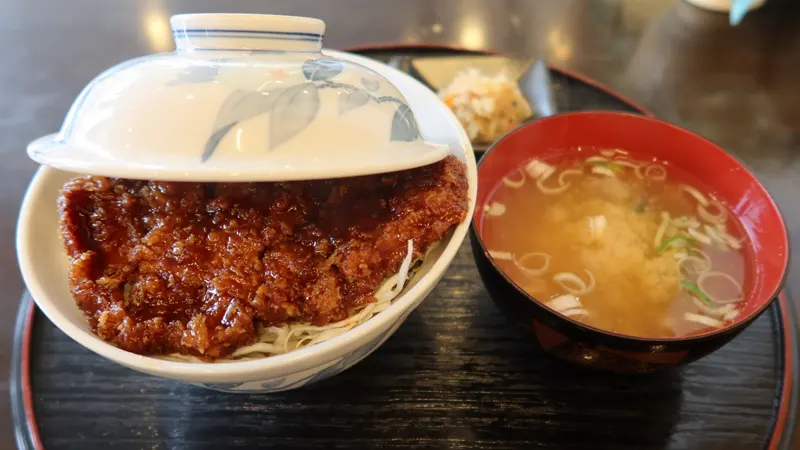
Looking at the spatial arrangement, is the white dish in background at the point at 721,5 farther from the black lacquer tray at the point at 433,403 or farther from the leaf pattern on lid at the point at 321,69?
the leaf pattern on lid at the point at 321,69

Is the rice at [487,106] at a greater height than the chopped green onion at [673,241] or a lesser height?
greater

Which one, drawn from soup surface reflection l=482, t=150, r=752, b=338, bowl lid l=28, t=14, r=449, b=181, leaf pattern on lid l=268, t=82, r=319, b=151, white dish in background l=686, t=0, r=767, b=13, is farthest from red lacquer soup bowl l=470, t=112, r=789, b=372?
white dish in background l=686, t=0, r=767, b=13

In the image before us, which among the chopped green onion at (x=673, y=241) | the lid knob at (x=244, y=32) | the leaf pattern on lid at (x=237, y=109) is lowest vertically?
the chopped green onion at (x=673, y=241)

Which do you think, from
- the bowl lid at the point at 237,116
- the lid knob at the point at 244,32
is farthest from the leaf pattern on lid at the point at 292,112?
the lid knob at the point at 244,32

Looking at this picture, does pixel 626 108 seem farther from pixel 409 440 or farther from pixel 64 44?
pixel 64 44

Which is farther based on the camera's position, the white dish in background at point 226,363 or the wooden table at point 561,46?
the wooden table at point 561,46

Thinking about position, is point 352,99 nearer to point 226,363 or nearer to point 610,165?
point 226,363
